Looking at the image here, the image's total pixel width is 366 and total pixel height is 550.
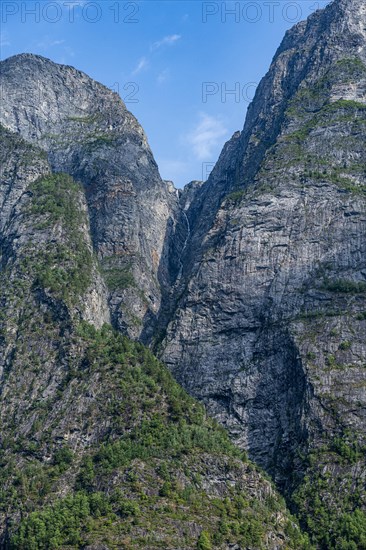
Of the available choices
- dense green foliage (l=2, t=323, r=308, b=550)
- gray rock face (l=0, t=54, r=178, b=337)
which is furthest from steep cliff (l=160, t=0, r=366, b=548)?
gray rock face (l=0, t=54, r=178, b=337)

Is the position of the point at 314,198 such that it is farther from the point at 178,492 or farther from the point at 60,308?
the point at 178,492

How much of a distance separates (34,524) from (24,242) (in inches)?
2704

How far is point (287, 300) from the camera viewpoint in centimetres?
13675

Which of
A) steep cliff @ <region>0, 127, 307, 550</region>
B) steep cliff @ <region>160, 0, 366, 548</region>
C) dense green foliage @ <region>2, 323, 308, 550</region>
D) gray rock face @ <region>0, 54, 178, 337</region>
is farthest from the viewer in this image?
gray rock face @ <region>0, 54, 178, 337</region>

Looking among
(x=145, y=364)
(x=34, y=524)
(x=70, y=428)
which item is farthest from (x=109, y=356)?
(x=34, y=524)

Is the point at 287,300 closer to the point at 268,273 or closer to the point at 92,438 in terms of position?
the point at 268,273

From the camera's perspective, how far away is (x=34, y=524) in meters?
99.4

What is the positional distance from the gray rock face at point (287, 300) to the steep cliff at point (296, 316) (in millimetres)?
213

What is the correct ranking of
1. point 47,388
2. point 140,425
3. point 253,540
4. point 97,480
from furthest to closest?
point 47,388, point 140,425, point 97,480, point 253,540

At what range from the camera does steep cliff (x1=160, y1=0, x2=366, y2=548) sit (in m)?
113

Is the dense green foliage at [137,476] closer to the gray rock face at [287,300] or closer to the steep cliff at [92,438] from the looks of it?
the steep cliff at [92,438]

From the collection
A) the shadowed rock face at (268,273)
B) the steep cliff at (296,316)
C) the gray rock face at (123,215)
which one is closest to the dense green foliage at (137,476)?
the steep cliff at (296,316)

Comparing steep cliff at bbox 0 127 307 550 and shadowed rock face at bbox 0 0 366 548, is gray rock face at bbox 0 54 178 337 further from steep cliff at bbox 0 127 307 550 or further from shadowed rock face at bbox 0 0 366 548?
steep cliff at bbox 0 127 307 550

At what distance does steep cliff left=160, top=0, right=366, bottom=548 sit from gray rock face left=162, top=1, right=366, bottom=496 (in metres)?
0.21
